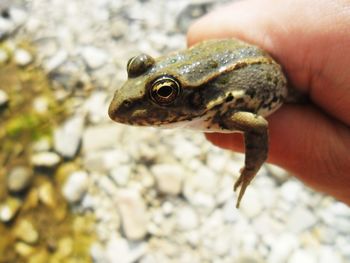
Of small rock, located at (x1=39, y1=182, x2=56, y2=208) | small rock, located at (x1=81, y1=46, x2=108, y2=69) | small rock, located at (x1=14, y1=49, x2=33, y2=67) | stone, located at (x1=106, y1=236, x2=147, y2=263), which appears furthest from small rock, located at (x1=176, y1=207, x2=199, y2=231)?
small rock, located at (x1=14, y1=49, x2=33, y2=67)

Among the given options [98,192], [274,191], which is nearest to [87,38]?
[98,192]

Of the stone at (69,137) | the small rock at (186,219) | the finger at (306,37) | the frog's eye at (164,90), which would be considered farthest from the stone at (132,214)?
the frog's eye at (164,90)

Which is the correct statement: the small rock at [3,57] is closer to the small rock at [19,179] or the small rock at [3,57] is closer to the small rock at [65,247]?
the small rock at [19,179]

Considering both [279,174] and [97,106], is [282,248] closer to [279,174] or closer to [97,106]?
[279,174]

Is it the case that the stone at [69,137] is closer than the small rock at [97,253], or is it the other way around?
the small rock at [97,253]

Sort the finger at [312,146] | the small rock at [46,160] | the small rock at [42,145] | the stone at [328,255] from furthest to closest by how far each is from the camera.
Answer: the small rock at [42,145] → the small rock at [46,160] → the stone at [328,255] → the finger at [312,146]

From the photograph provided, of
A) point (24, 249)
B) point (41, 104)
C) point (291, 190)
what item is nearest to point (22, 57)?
point (41, 104)

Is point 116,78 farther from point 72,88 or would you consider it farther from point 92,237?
point 92,237
